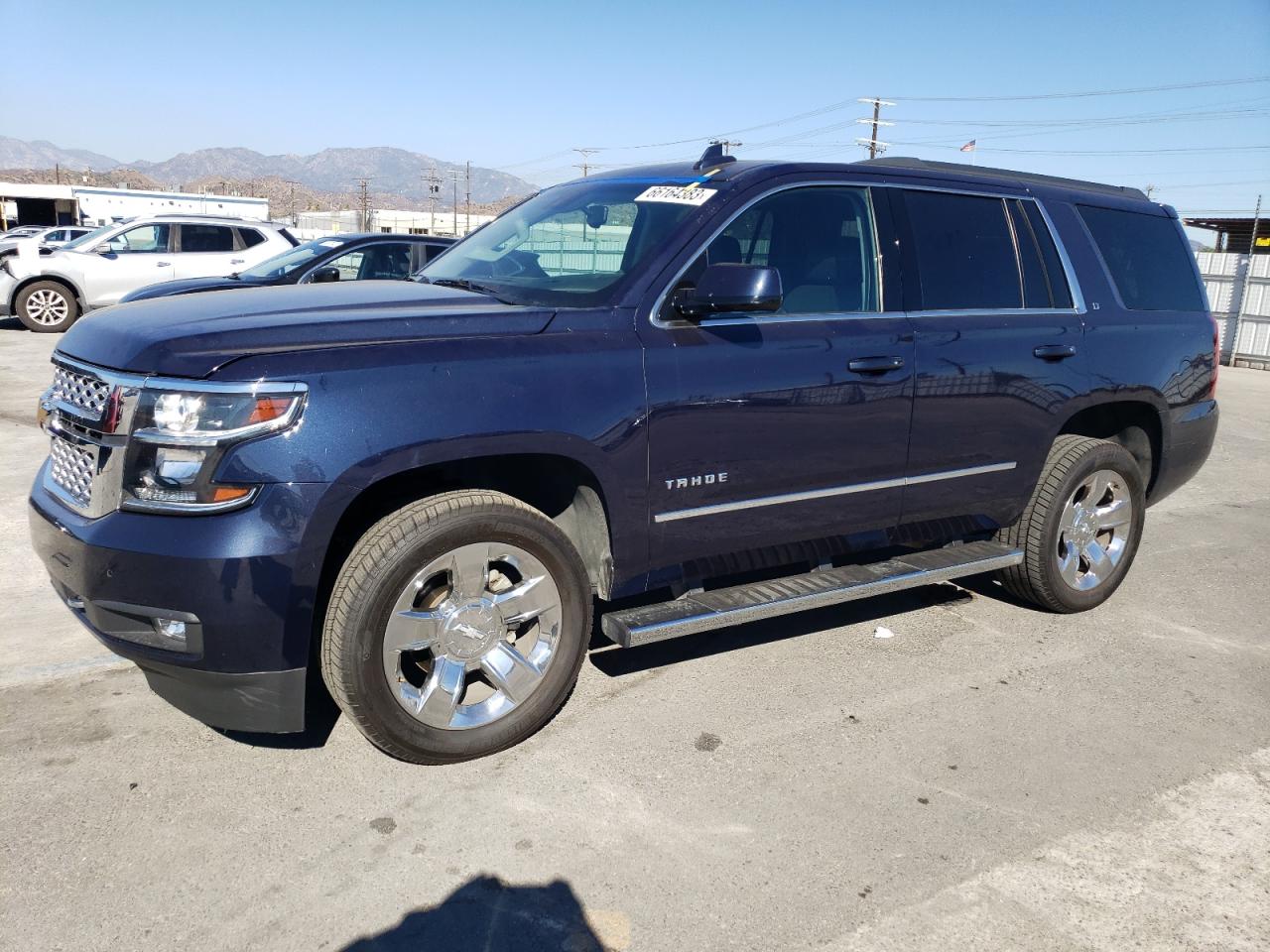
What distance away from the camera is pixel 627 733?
12.0 feet

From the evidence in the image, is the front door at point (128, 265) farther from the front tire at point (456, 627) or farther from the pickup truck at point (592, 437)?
the front tire at point (456, 627)

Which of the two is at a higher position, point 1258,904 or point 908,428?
point 908,428

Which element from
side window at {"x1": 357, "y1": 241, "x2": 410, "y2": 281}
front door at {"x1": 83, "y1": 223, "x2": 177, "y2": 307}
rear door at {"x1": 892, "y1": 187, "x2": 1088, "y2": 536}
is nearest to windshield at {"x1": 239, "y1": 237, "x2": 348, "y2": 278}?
side window at {"x1": 357, "y1": 241, "x2": 410, "y2": 281}

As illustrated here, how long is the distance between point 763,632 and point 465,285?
2065 mm

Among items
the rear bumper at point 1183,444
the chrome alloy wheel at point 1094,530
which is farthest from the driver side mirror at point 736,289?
the rear bumper at point 1183,444

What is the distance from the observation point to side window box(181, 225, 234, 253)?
51.2 feet

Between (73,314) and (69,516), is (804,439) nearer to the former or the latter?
(69,516)

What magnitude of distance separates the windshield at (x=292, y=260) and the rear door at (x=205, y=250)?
16.4ft

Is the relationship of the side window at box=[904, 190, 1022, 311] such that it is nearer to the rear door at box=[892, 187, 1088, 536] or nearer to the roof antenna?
the rear door at box=[892, 187, 1088, 536]

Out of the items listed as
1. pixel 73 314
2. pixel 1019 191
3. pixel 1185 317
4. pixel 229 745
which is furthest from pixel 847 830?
pixel 73 314

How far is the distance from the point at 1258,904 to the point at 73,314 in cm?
1689

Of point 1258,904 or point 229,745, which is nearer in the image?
point 1258,904

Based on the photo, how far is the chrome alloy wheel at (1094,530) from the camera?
491cm

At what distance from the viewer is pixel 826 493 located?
157 inches
